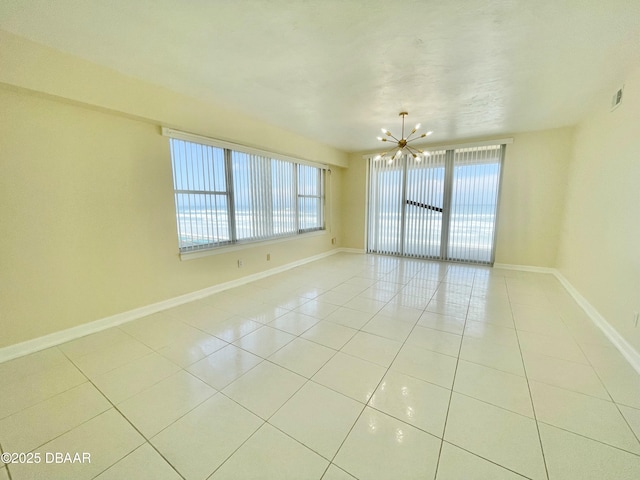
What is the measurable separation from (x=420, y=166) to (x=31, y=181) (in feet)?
19.6

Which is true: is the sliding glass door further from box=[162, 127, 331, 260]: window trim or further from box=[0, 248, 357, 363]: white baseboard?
box=[0, 248, 357, 363]: white baseboard

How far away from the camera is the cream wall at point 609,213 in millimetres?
2277

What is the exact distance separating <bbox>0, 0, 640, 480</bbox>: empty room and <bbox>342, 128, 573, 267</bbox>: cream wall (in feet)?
0.39

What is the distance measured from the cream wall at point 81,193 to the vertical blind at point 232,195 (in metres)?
0.23

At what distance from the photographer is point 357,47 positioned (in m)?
2.12

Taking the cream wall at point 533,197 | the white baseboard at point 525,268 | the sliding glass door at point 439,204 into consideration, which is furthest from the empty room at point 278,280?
the sliding glass door at point 439,204

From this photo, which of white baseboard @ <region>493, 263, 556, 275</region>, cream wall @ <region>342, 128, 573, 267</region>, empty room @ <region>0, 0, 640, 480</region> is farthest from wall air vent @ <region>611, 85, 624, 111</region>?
white baseboard @ <region>493, 263, 556, 275</region>

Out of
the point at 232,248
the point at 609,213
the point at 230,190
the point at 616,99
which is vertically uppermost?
the point at 616,99

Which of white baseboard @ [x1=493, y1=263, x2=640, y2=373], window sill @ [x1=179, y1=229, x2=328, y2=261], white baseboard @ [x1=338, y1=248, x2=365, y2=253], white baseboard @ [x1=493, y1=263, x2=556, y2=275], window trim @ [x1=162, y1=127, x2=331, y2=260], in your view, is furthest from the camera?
white baseboard @ [x1=338, y1=248, x2=365, y2=253]

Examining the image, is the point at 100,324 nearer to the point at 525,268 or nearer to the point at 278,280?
the point at 278,280

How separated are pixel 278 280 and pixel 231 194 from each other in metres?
1.62

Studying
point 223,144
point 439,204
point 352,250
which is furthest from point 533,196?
point 223,144

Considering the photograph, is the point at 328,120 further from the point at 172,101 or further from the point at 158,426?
the point at 158,426

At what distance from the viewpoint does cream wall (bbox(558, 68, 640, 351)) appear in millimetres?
2277
